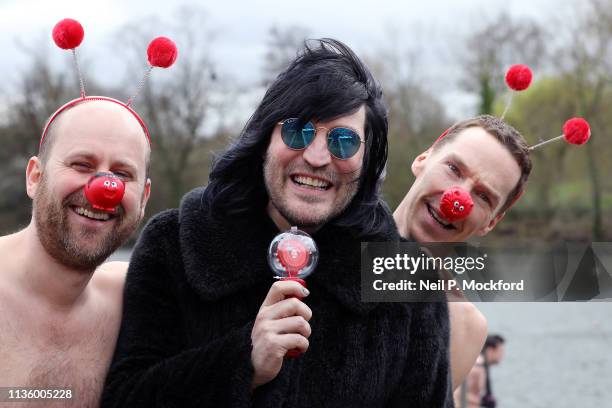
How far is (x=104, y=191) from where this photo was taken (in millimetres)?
3377

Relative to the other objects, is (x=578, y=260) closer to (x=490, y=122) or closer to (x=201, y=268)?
(x=490, y=122)

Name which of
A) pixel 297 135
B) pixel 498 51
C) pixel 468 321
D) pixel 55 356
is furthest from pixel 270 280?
pixel 498 51

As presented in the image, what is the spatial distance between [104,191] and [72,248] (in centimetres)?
32

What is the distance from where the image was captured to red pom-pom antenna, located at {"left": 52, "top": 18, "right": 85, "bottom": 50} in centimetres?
387

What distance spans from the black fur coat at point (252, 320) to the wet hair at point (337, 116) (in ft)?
0.34

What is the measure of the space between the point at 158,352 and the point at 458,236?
1.74 metres

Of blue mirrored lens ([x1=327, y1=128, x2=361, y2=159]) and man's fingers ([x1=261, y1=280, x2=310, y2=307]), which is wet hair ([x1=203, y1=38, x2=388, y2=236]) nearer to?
blue mirrored lens ([x1=327, y1=128, x2=361, y2=159])

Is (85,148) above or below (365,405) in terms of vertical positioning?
above

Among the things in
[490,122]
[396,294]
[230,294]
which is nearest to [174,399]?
[230,294]

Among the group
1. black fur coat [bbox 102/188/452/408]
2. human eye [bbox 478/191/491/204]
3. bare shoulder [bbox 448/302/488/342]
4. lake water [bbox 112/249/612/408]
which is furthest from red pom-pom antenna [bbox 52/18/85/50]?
lake water [bbox 112/249/612/408]

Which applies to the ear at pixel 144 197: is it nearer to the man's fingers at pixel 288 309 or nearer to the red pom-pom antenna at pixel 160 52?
the red pom-pom antenna at pixel 160 52

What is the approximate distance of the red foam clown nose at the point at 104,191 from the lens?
3.38 m

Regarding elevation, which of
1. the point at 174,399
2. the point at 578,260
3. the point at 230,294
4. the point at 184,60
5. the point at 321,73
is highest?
the point at 184,60

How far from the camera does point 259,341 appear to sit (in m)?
3.23
